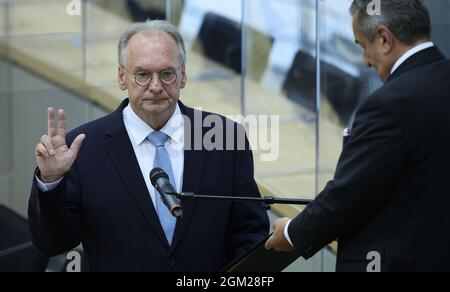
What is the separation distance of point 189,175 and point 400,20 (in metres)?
1.03

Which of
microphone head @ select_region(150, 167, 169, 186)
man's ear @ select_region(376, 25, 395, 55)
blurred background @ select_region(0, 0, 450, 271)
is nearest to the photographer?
man's ear @ select_region(376, 25, 395, 55)

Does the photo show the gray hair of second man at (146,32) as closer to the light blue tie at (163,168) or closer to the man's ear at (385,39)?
the light blue tie at (163,168)

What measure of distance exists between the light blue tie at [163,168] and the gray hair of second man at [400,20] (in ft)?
3.09

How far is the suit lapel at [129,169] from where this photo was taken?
12.0 feet

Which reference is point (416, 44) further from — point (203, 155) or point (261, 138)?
point (261, 138)

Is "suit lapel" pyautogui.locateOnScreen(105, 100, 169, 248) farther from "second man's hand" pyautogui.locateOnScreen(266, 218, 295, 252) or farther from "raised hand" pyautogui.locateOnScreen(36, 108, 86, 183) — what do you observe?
"second man's hand" pyautogui.locateOnScreen(266, 218, 295, 252)

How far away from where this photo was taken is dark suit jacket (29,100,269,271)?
3648 millimetres

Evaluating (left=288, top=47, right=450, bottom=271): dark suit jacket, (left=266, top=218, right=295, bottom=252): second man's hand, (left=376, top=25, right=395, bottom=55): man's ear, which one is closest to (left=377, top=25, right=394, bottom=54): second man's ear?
(left=376, top=25, right=395, bottom=55): man's ear

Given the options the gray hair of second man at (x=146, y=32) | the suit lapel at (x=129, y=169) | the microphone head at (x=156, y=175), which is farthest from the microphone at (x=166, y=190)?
the gray hair of second man at (x=146, y=32)

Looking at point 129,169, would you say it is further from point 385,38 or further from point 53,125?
point 385,38

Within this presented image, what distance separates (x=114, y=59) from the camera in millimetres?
6762

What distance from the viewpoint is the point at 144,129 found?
12.5 feet

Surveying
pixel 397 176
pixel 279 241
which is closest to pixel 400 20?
pixel 397 176

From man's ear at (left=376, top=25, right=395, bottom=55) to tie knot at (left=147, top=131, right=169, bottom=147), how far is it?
97 cm
